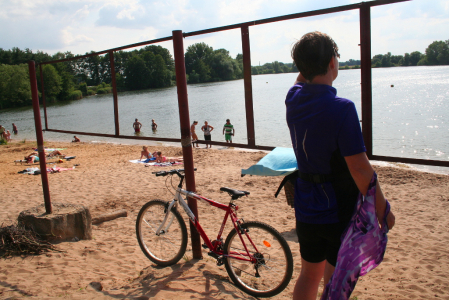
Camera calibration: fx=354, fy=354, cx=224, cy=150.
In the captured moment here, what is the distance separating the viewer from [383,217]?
156cm

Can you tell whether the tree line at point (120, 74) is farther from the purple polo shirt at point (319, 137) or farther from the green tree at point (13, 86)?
the purple polo shirt at point (319, 137)

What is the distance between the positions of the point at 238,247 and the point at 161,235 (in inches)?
35.7

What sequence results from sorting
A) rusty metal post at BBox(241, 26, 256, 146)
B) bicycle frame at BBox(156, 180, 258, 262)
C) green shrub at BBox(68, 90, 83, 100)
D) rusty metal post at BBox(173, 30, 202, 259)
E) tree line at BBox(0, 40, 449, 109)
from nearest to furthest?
rusty metal post at BBox(241, 26, 256, 146)
bicycle frame at BBox(156, 180, 258, 262)
rusty metal post at BBox(173, 30, 202, 259)
tree line at BBox(0, 40, 449, 109)
green shrub at BBox(68, 90, 83, 100)

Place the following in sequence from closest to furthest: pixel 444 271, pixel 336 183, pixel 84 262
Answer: pixel 336 183 < pixel 84 262 < pixel 444 271

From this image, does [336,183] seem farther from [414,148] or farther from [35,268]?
[414,148]

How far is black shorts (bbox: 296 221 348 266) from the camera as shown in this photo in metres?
1.67

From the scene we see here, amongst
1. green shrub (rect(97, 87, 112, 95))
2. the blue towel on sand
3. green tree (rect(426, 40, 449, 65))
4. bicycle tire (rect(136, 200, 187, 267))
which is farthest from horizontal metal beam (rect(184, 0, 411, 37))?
green shrub (rect(97, 87, 112, 95))

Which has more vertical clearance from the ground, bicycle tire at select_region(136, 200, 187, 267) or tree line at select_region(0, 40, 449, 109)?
tree line at select_region(0, 40, 449, 109)

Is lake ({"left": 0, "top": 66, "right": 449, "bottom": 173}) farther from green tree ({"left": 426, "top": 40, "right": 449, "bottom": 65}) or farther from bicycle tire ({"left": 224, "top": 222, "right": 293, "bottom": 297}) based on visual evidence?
bicycle tire ({"left": 224, "top": 222, "right": 293, "bottom": 297})

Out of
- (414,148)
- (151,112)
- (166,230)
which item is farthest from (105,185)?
(151,112)

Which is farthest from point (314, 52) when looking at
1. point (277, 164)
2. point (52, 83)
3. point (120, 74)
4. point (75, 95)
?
point (75, 95)

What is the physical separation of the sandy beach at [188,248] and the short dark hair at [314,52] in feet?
7.21

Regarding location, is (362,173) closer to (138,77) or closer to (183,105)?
(183,105)

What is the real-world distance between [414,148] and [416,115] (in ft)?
55.6
